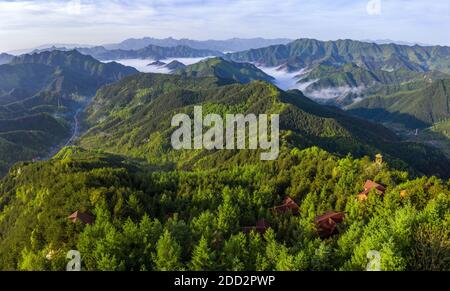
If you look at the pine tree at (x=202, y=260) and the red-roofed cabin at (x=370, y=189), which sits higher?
the pine tree at (x=202, y=260)

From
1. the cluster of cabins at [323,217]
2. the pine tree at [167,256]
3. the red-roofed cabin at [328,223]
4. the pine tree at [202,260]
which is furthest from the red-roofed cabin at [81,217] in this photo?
the red-roofed cabin at [328,223]

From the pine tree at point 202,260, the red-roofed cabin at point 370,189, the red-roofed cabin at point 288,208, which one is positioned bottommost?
the red-roofed cabin at point 288,208

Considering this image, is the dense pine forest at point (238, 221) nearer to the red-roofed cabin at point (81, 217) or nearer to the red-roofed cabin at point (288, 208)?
the red-roofed cabin at point (81, 217)

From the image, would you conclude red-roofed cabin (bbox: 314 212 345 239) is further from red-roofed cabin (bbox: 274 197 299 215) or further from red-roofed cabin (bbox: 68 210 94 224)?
red-roofed cabin (bbox: 68 210 94 224)

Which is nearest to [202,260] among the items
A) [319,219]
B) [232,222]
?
[232,222]

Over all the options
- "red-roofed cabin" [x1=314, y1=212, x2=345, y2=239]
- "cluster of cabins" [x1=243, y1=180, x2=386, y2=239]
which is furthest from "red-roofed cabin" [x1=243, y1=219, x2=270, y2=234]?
"red-roofed cabin" [x1=314, y1=212, x2=345, y2=239]
